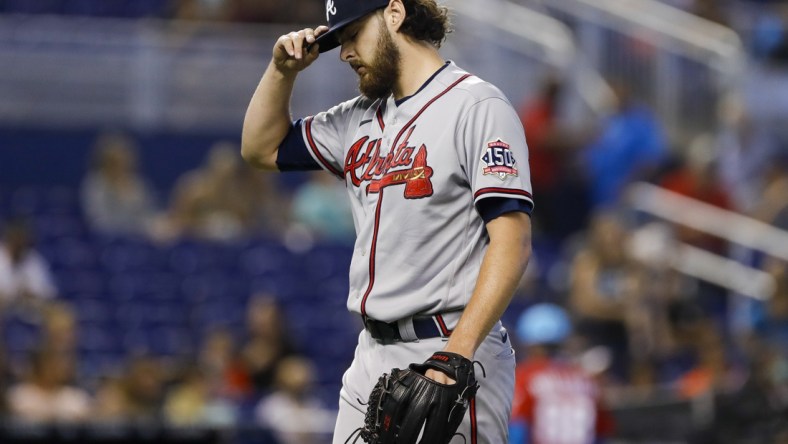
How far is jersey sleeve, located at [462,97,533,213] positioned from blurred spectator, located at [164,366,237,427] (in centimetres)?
508

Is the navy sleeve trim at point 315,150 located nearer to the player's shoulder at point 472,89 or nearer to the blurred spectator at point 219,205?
the player's shoulder at point 472,89

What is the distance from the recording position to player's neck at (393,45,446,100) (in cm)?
412

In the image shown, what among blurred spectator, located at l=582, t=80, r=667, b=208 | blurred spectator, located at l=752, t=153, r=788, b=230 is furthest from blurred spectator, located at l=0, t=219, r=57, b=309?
blurred spectator, located at l=752, t=153, r=788, b=230

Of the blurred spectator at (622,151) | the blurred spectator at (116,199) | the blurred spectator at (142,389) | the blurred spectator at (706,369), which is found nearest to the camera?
the blurred spectator at (142,389)

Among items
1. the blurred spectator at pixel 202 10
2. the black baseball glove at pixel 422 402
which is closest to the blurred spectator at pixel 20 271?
the blurred spectator at pixel 202 10

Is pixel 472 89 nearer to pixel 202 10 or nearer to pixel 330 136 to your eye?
pixel 330 136

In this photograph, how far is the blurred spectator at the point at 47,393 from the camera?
27.3 feet

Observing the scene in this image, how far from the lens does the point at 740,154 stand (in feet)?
42.0

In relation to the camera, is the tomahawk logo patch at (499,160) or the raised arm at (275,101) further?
the raised arm at (275,101)

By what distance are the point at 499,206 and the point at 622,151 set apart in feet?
28.3

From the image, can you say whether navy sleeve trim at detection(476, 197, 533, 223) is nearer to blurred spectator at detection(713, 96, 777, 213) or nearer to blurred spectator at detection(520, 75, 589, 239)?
blurred spectator at detection(520, 75, 589, 239)

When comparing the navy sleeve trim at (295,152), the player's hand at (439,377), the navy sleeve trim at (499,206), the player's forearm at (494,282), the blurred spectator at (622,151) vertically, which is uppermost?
the blurred spectator at (622,151)

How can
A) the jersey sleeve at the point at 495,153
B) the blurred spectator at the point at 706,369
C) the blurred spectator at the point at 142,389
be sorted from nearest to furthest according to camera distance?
the jersey sleeve at the point at 495,153 → the blurred spectator at the point at 142,389 → the blurred spectator at the point at 706,369

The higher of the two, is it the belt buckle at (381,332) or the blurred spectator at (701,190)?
the blurred spectator at (701,190)
